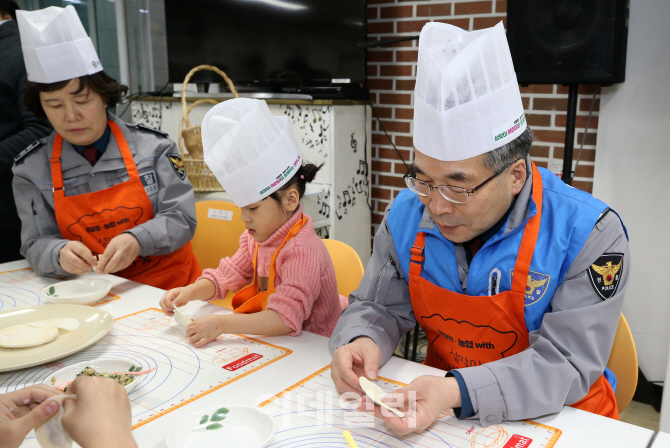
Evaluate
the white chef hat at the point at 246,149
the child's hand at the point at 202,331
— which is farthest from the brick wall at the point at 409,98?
the child's hand at the point at 202,331

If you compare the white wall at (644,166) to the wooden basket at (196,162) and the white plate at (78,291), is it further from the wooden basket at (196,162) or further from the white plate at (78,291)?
the white plate at (78,291)

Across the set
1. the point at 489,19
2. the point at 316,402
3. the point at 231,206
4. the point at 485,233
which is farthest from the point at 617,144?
the point at 316,402

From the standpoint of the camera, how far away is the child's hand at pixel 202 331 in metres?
1.14

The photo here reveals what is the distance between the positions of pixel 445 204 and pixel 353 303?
34 centimetres

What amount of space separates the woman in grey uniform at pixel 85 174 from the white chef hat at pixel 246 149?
18.2 inches

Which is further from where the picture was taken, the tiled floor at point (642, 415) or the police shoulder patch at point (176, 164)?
the tiled floor at point (642, 415)

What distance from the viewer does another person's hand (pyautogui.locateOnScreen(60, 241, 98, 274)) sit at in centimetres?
154

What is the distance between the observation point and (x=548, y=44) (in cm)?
198

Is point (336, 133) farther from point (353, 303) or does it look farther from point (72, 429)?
point (72, 429)

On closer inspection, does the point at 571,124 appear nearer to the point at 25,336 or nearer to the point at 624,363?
the point at 624,363

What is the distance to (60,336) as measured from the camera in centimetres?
116

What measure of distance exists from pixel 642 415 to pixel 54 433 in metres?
2.32

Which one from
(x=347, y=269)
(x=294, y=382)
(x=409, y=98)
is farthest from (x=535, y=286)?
(x=409, y=98)

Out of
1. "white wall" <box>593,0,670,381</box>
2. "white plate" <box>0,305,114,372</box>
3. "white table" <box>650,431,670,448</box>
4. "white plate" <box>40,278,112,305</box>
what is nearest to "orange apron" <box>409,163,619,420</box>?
"white table" <box>650,431,670,448</box>
